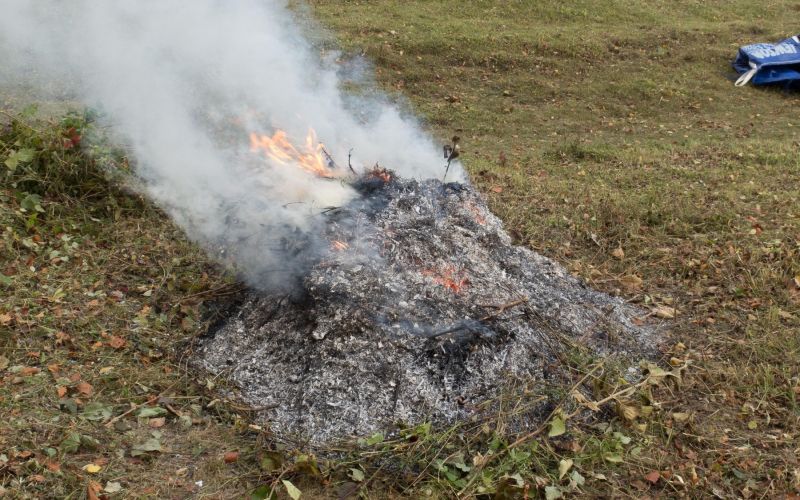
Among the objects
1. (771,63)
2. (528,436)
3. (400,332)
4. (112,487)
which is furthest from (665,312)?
(771,63)

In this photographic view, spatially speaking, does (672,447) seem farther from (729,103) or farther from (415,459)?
(729,103)

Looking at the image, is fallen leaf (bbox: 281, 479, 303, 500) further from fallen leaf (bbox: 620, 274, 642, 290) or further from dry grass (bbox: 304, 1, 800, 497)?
fallen leaf (bbox: 620, 274, 642, 290)

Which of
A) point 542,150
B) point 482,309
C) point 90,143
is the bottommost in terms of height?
point 542,150

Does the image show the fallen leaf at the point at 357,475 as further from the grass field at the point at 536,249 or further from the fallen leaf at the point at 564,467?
the fallen leaf at the point at 564,467

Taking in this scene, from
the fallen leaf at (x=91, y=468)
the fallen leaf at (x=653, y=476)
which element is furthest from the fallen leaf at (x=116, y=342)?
the fallen leaf at (x=653, y=476)

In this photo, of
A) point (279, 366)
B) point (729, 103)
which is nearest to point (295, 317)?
point (279, 366)

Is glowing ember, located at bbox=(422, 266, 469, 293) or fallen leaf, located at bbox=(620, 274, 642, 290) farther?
fallen leaf, located at bbox=(620, 274, 642, 290)

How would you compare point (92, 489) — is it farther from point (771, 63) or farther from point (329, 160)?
point (771, 63)

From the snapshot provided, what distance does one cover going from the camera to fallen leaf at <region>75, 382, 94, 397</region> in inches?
150

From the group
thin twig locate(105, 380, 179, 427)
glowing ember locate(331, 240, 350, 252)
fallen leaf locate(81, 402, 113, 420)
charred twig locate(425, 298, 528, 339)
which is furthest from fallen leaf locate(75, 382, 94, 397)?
charred twig locate(425, 298, 528, 339)

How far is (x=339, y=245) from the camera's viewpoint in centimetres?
464

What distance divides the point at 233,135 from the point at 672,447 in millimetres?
4469

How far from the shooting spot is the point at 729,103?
37.4 ft

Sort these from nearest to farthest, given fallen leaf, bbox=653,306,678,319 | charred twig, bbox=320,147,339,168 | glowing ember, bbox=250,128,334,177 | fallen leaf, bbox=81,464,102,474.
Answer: fallen leaf, bbox=81,464,102,474
fallen leaf, bbox=653,306,678,319
glowing ember, bbox=250,128,334,177
charred twig, bbox=320,147,339,168
